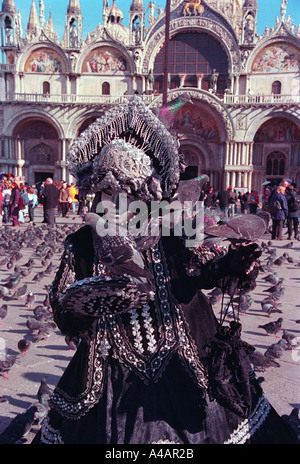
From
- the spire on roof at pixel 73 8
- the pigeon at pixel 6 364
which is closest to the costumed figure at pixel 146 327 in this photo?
the pigeon at pixel 6 364

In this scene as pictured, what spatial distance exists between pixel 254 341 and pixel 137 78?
25.4 m

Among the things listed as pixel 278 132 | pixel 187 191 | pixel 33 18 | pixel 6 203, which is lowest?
pixel 6 203

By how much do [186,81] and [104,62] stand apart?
17.3ft

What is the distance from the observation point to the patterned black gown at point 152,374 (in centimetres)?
179

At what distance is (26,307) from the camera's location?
5668 millimetres

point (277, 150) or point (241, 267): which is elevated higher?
point (277, 150)

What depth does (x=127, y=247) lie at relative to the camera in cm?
165

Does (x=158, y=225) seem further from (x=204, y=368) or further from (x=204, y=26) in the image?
(x=204, y=26)

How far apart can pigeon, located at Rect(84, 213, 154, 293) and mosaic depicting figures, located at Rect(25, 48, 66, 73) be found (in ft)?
92.3

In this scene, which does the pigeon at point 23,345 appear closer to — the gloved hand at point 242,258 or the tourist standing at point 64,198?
the gloved hand at point 242,258

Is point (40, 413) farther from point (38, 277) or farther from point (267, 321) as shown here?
point (38, 277)

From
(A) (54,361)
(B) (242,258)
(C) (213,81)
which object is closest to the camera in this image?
(B) (242,258)

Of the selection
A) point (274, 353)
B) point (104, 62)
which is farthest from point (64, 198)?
point (104, 62)

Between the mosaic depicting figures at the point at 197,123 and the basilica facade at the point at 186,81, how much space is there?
0.06 m
